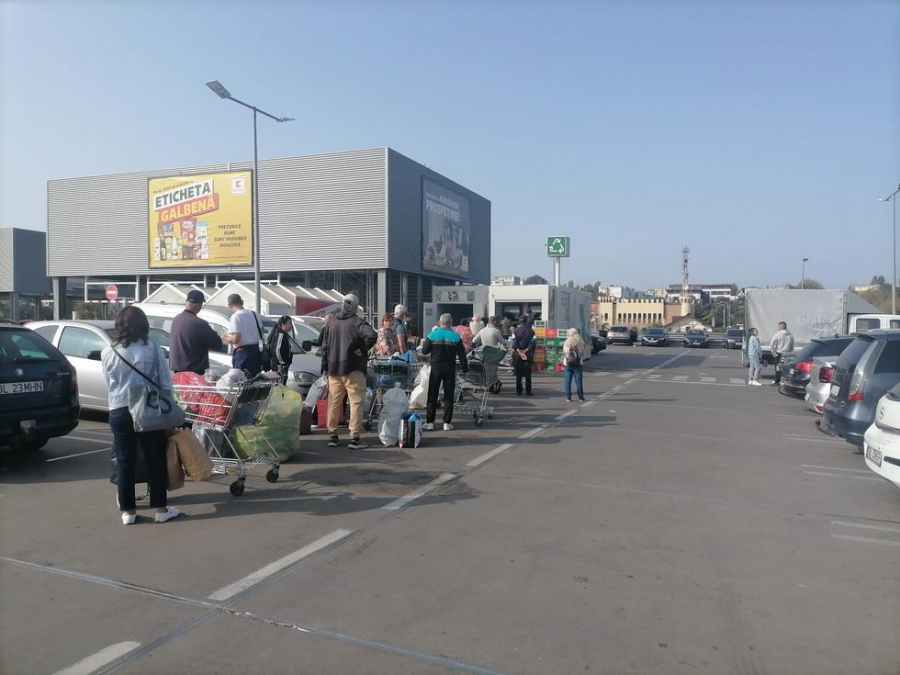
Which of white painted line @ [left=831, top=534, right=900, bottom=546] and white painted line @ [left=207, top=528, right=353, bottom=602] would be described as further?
white painted line @ [left=831, top=534, right=900, bottom=546]

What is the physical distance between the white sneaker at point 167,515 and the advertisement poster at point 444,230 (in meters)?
29.3

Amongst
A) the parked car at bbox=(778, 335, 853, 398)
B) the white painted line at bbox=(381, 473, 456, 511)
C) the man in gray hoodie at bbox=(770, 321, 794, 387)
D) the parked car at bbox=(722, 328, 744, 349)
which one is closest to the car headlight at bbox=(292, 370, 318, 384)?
the white painted line at bbox=(381, 473, 456, 511)

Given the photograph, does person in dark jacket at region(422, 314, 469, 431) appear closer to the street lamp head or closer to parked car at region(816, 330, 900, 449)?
parked car at region(816, 330, 900, 449)

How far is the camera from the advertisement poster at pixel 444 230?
34844 mm

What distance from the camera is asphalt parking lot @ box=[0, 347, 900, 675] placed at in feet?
11.9

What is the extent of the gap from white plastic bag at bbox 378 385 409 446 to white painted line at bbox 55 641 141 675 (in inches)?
220

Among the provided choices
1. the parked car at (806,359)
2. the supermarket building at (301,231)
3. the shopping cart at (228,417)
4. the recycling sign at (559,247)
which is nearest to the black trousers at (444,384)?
the shopping cart at (228,417)

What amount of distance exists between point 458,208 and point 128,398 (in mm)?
35000

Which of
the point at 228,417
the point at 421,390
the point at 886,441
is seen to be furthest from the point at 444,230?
the point at 886,441

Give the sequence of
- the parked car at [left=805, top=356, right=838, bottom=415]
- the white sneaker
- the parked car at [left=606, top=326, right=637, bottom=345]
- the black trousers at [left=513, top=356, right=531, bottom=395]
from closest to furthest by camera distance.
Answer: the white sneaker, the parked car at [left=805, top=356, right=838, bottom=415], the black trousers at [left=513, top=356, right=531, bottom=395], the parked car at [left=606, top=326, right=637, bottom=345]

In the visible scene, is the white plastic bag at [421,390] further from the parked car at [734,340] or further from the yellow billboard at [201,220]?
the parked car at [734,340]

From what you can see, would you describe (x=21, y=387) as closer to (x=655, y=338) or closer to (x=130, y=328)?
(x=130, y=328)

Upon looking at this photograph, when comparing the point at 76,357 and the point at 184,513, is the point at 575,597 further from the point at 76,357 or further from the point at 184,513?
the point at 76,357

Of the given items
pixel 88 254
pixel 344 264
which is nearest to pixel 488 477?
pixel 344 264
